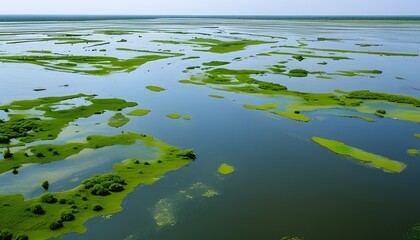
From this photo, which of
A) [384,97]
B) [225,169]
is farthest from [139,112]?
[384,97]

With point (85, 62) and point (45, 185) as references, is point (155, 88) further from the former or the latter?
point (45, 185)

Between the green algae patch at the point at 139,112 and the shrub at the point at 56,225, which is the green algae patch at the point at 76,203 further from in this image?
the green algae patch at the point at 139,112

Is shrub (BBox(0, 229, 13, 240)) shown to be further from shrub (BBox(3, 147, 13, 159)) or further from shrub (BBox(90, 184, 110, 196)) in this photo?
shrub (BBox(3, 147, 13, 159))

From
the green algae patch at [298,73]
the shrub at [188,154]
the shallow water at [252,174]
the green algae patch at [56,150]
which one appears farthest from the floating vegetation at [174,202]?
the green algae patch at [298,73]

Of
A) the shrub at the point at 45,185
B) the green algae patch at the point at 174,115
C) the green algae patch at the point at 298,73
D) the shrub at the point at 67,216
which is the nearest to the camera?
the shrub at the point at 67,216

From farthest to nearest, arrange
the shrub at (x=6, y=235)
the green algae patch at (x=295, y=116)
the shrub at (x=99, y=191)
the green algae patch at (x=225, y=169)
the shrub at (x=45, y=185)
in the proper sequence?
the green algae patch at (x=295, y=116), the green algae patch at (x=225, y=169), the shrub at (x=45, y=185), the shrub at (x=99, y=191), the shrub at (x=6, y=235)
